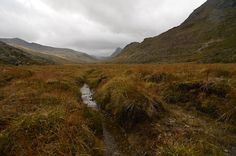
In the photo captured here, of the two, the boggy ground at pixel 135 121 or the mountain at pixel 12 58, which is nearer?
the boggy ground at pixel 135 121

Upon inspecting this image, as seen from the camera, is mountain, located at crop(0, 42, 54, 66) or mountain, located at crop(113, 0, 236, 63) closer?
mountain, located at crop(0, 42, 54, 66)

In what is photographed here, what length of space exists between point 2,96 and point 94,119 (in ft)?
22.0

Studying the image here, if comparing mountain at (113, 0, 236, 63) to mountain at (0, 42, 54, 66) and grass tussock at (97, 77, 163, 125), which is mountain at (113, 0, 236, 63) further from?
grass tussock at (97, 77, 163, 125)

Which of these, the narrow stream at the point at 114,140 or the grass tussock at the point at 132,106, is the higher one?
the grass tussock at the point at 132,106

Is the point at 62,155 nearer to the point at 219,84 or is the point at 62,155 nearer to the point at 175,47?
the point at 219,84

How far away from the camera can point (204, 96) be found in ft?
52.0

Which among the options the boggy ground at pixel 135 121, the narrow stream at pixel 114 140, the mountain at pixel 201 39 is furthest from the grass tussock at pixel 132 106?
the mountain at pixel 201 39

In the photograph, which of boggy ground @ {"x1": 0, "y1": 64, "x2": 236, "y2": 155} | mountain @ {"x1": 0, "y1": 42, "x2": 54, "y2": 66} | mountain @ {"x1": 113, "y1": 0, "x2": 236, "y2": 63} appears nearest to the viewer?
boggy ground @ {"x1": 0, "y1": 64, "x2": 236, "y2": 155}

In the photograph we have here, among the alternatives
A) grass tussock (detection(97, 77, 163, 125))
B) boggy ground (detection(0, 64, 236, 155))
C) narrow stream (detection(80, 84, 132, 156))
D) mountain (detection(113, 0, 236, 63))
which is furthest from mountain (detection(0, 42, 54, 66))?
narrow stream (detection(80, 84, 132, 156))

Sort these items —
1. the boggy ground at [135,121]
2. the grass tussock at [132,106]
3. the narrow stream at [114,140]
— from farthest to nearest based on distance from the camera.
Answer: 1. the grass tussock at [132,106]
2. the narrow stream at [114,140]
3. the boggy ground at [135,121]

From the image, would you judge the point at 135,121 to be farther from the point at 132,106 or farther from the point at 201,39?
the point at 201,39

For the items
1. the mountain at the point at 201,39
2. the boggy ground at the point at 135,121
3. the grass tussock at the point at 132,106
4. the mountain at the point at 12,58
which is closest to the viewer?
the boggy ground at the point at 135,121

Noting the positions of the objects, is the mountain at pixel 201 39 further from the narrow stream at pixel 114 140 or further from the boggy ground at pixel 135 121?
the narrow stream at pixel 114 140

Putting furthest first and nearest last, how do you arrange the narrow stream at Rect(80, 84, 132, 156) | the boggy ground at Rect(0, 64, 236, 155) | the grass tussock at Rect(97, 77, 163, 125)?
the grass tussock at Rect(97, 77, 163, 125) < the narrow stream at Rect(80, 84, 132, 156) < the boggy ground at Rect(0, 64, 236, 155)
